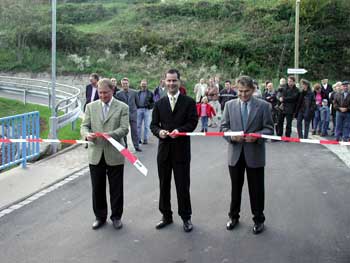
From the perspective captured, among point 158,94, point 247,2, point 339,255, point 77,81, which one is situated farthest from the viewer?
point 247,2

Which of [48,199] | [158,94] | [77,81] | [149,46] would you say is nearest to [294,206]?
[48,199]

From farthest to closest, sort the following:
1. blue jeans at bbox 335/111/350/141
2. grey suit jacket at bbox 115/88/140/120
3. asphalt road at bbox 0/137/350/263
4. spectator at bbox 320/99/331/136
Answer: spectator at bbox 320/99/331/136 → blue jeans at bbox 335/111/350/141 → grey suit jacket at bbox 115/88/140/120 → asphalt road at bbox 0/137/350/263

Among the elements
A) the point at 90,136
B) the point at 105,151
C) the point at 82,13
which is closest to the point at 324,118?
the point at 105,151

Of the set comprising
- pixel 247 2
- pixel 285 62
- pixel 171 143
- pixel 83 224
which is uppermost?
pixel 247 2

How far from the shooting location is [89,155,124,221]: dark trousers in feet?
22.7

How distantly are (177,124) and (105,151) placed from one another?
0.99m

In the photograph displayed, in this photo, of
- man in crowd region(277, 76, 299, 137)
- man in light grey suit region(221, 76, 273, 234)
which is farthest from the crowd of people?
man in crowd region(277, 76, 299, 137)

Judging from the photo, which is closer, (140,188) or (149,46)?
(140,188)

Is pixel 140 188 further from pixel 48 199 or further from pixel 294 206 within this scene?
pixel 294 206

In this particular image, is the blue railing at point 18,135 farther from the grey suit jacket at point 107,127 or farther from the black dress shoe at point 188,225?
the black dress shoe at point 188,225

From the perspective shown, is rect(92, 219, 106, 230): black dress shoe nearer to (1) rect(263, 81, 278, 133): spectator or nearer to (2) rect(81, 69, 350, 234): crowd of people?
(2) rect(81, 69, 350, 234): crowd of people

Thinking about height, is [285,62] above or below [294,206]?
above

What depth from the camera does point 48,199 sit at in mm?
8570

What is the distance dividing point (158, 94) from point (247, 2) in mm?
30856
